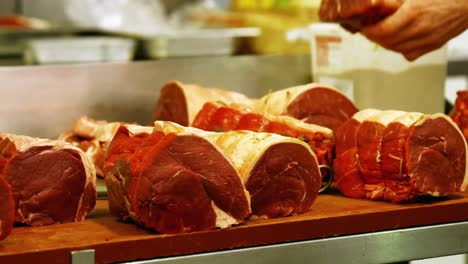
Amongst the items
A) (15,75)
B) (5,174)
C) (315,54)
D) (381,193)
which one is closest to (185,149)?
(5,174)

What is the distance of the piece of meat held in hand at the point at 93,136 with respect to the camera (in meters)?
3.65

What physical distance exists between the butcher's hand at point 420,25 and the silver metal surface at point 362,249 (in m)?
0.87

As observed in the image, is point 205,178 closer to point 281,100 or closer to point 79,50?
point 281,100

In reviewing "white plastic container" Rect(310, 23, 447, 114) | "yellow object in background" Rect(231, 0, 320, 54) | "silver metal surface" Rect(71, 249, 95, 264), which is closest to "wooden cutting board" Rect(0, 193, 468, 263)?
"silver metal surface" Rect(71, 249, 95, 264)

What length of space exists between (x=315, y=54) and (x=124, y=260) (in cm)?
226

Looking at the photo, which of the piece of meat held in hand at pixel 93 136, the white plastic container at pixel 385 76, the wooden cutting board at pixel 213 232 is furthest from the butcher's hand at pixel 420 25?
the piece of meat held in hand at pixel 93 136

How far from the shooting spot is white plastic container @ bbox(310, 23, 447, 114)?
423 cm

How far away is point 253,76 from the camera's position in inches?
184

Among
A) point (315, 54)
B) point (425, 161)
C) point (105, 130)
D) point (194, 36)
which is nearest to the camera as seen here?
point (425, 161)

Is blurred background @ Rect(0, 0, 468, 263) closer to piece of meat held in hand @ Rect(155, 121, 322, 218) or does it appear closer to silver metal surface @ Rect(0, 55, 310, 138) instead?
silver metal surface @ Rect(0, 55, 310, 138)

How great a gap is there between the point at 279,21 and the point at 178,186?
108 inches

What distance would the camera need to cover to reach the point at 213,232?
2553 mm

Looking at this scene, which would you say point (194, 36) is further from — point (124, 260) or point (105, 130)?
point (124, 260)

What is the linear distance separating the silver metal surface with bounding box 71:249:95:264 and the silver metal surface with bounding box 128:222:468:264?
0.44 ft
